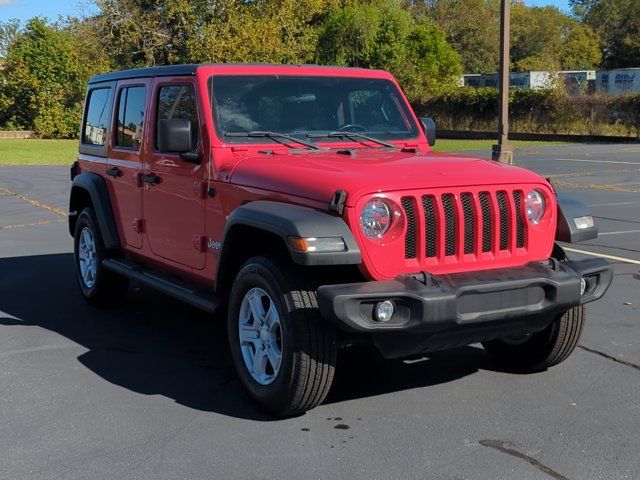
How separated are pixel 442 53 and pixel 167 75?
5191 cm

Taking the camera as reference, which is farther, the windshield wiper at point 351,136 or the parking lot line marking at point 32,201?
the parking lot line marking at point 32,201

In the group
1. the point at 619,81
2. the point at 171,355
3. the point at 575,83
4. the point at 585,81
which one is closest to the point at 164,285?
the point at 171,355

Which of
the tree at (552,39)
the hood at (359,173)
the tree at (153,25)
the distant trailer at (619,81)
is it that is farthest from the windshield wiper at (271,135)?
the tree at (552,39)


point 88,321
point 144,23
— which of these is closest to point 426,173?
point 88,321

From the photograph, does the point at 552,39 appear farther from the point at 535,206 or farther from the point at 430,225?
the point at 430,225

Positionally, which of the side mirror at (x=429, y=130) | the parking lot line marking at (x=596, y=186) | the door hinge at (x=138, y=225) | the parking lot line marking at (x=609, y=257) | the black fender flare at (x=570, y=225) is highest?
the side mirror at (x=429, y=130)

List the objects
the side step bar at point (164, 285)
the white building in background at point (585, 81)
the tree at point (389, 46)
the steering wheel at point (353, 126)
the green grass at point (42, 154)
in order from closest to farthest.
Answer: the side step bar at point (164, 285) < the steering wheel at point (353, 126) < the green grass at point (42, 154) < the white building in background at point (585, 81) < the tree at point (389, 46)

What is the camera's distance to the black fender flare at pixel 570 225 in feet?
15.6

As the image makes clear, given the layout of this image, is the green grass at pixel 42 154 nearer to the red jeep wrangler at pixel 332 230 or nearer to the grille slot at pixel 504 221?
the red jeep wrangler at pixel 332 230

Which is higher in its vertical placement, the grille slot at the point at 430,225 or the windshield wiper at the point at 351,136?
the windshield wiper at the point at 351,136

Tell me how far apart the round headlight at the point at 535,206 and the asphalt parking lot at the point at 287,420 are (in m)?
1.08

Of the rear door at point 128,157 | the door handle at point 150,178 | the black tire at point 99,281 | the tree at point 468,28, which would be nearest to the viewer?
the door handle at point 150,178

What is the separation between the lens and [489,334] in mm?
4406

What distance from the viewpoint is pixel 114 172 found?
6691mm
